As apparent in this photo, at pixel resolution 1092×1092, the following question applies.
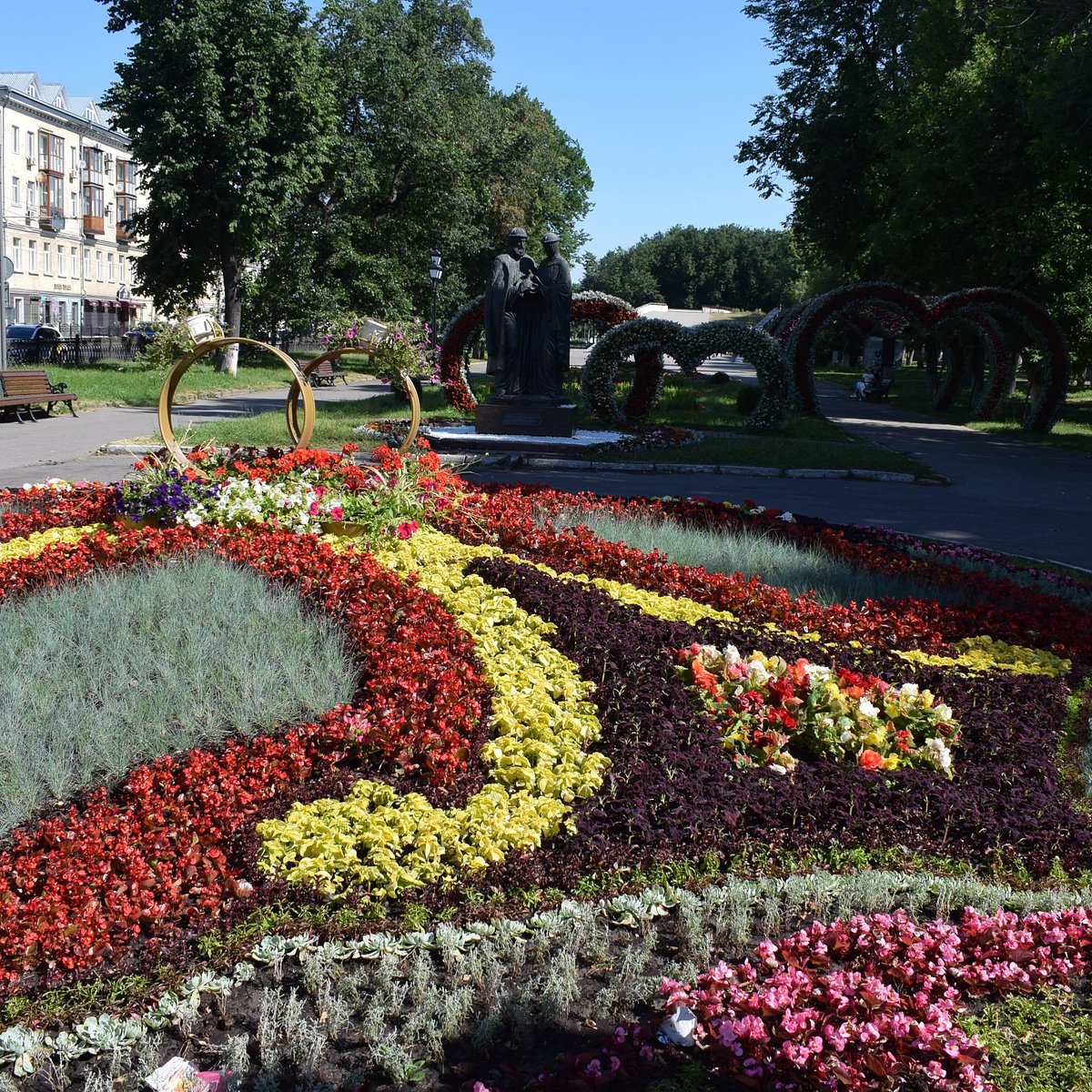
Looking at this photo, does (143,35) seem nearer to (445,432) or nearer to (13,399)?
(13,399)

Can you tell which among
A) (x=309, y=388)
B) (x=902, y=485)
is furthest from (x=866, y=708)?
(x=902, y=485)

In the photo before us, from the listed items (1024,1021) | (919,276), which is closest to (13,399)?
(1024,1021)

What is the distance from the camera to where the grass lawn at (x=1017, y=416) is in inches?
875

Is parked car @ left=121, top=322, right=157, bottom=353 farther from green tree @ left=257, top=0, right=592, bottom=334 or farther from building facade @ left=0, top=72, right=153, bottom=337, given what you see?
building facade @ left=0, top=72, right=153, bottom=337

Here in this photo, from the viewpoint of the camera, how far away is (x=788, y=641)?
621cm

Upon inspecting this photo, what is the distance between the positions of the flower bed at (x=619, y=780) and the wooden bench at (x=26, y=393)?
1321cm

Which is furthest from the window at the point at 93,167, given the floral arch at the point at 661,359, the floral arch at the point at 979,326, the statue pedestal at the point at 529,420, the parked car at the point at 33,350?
the statue pedestal at the point at 529,420

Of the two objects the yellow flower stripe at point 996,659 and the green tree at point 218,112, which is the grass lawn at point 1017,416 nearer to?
the yellow flower stripe at point 996,659

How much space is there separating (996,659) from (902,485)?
884 cm

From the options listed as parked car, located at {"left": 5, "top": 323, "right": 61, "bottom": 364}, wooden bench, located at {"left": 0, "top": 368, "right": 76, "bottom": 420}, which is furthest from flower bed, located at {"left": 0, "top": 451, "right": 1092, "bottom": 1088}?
parked car, located at {"left": 5, "top": 323, "right": 61, "bottom": 364}

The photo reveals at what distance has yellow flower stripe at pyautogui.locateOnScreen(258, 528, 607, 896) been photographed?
3.79 m

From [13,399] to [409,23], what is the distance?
26291 millimetres

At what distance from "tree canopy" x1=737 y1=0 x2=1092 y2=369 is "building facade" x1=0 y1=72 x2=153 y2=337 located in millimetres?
34966

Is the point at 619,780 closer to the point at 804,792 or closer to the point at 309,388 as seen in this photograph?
the point at 804,792
